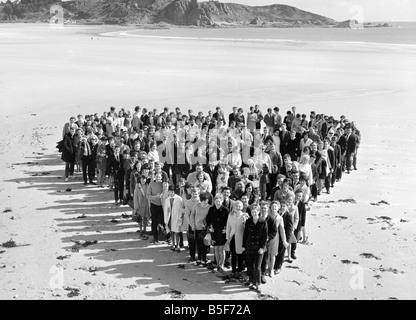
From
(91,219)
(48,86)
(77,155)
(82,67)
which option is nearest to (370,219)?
(91,219)

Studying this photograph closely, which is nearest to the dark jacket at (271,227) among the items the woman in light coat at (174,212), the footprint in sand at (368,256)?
the woman in light coat at (174,212)

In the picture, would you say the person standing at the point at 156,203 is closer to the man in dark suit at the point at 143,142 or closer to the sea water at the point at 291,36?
the man in dark suit at the point at 143,142

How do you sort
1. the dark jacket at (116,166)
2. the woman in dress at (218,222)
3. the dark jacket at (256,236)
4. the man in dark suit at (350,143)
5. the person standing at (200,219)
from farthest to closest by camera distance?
the man in dark suit at (350,143) → the dark jacket at (116,166) → the person standing at (200,219) → the woman in dress at (218,222) → the dark jacket at (256,236)

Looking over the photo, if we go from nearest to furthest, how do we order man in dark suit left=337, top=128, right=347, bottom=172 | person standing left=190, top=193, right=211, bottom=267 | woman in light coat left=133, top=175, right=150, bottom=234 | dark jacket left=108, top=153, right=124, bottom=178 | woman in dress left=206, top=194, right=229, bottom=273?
woman in dress left=206, top=194, right=229, bottom=273
person standing left=190, top=193, right=211, bottom=267
woman in light coat left=133, top=175, right=150, bottom=234
dark jacket left=108, top=153, right=124, bottom=178
man in dark suit left=337, top=128, right=347, bottom=172

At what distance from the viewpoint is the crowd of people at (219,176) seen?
9.66 meters

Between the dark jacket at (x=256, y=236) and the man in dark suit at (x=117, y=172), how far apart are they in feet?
18.0

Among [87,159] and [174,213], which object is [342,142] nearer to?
[174,213]

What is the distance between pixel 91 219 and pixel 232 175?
3841 millimetres

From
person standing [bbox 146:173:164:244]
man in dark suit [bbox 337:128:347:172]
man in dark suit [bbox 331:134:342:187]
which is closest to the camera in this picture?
person standing [bbox 146:173:164:244]

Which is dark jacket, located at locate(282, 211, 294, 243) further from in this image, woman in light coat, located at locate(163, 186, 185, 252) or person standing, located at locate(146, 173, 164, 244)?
person standing, located at locate(146, 173, 164, 244)

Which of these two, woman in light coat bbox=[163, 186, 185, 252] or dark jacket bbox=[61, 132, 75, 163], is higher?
dark jacket bbox=[61, 132, 75, 163]

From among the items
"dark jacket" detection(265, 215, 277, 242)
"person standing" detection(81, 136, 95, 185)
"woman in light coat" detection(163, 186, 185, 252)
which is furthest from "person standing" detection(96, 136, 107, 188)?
"dark jacket" detection(265, 215, 277, 242)

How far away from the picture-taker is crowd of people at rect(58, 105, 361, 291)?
9664mm

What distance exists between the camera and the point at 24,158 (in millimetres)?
18344
